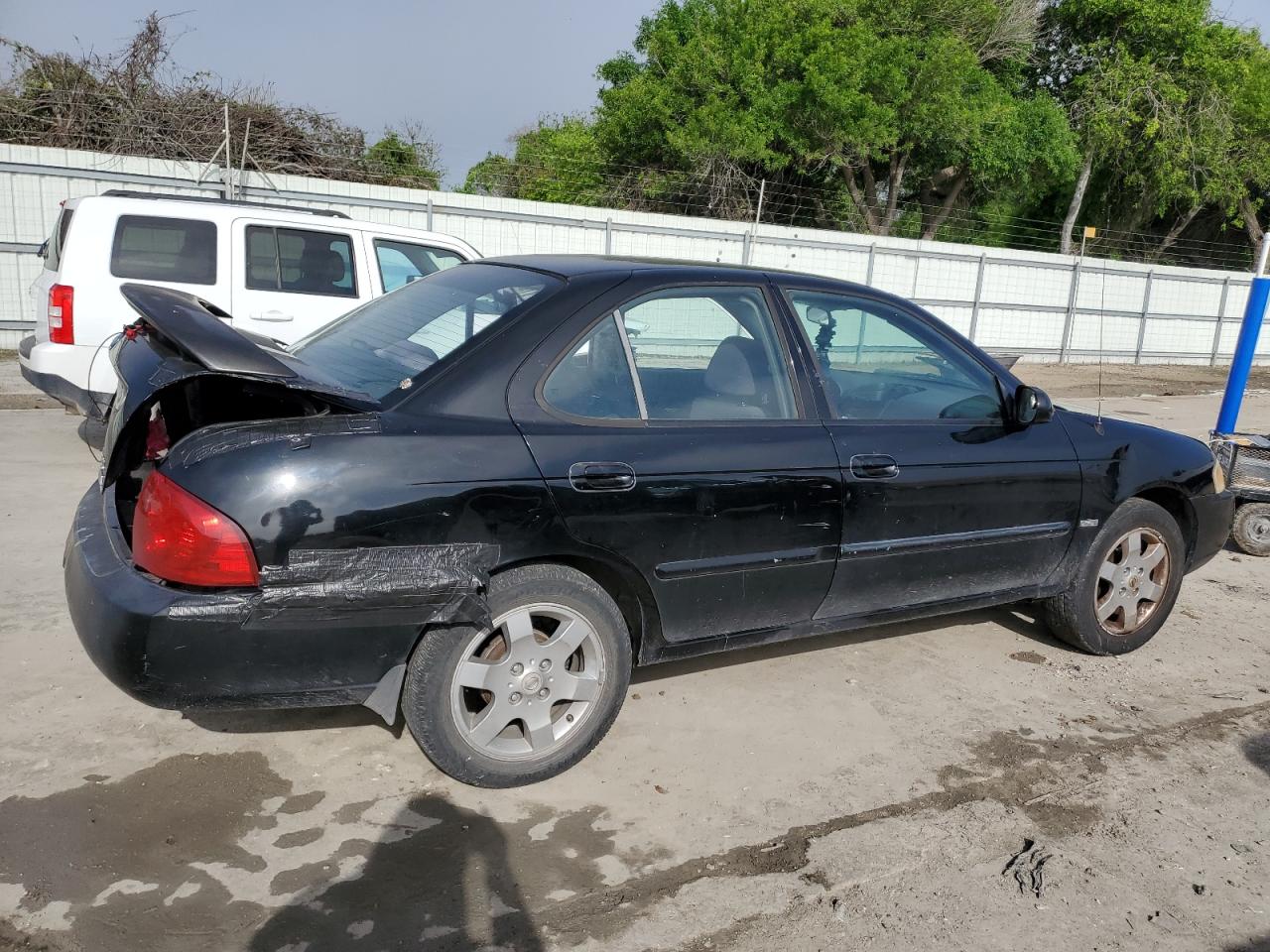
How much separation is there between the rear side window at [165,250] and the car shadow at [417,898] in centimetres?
532

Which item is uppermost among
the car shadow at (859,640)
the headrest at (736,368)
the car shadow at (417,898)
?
the headrest at (736,368)

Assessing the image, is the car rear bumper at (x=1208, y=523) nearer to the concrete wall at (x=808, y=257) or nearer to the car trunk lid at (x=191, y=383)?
the car trunk lid at (x=191, y=383)

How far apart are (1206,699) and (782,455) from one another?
2.28 m

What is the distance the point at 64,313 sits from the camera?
6.75 meters

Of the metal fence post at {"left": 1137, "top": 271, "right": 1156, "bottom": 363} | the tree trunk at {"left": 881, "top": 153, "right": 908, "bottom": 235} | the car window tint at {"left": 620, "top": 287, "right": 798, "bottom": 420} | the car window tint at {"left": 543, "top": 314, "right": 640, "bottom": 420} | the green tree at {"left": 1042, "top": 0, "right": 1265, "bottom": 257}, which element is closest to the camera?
the car window tint at {"left": 543, "top": 314, "right": 640, "bottom": 420}

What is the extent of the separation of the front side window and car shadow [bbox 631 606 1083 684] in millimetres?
1037

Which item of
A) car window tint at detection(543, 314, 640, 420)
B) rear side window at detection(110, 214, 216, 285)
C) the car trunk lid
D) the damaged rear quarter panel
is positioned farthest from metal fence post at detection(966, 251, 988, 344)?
the car trunk lid

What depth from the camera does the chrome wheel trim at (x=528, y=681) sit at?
3.07 metres

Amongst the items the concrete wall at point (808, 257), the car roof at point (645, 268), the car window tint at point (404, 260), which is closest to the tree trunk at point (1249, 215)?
the concrete wall at point (808, 257)

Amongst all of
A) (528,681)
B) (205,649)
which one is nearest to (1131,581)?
(528,681)

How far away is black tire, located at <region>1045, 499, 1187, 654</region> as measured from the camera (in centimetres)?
444

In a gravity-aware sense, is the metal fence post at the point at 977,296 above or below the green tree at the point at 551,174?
below

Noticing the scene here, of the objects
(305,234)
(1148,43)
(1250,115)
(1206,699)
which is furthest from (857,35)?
(1206,699)

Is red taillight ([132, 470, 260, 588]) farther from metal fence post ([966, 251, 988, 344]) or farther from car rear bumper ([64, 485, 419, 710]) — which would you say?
metal fence post ([966, 251, 988, 344])
